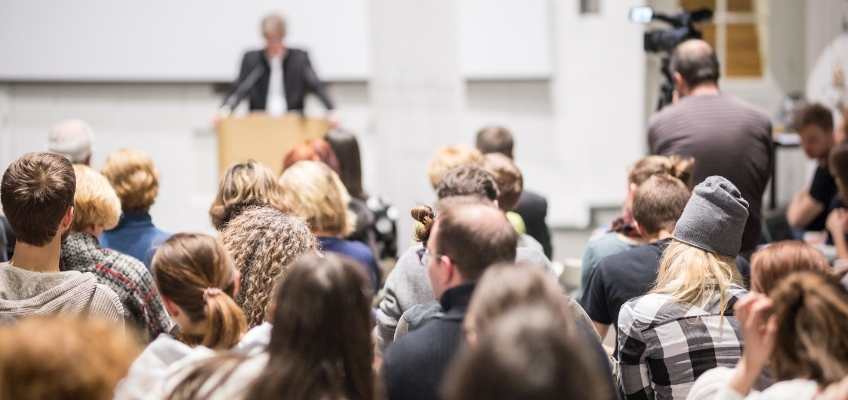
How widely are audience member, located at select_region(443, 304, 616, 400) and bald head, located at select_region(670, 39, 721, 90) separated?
2839mm

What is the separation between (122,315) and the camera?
2803 millimetres

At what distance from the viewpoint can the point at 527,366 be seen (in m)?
1.43

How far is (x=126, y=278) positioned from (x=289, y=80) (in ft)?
13.0

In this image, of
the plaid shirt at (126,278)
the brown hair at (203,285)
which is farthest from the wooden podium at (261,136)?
the brown hair at (203,285)

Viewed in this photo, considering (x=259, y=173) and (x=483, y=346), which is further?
(x=259, y=173)

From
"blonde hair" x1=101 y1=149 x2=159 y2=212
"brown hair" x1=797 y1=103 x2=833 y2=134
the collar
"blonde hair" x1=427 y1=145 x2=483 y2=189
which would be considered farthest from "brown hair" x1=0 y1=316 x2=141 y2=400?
"brown hair" x1=797 y1=103 x2=833 y2=134

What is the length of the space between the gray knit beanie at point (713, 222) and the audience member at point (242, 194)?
1.14 meters

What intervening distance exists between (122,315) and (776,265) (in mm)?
1520

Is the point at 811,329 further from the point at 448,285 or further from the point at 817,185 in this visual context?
the point at 817,185

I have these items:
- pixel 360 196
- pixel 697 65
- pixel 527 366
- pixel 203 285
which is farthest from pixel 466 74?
pixel 527 366

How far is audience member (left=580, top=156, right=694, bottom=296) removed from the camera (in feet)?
11.6

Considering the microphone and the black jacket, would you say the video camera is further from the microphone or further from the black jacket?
the black jacket

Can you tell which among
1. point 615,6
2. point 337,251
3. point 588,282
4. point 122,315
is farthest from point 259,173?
point 615,6

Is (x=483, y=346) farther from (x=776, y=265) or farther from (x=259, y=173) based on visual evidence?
(x=259, y=173)
